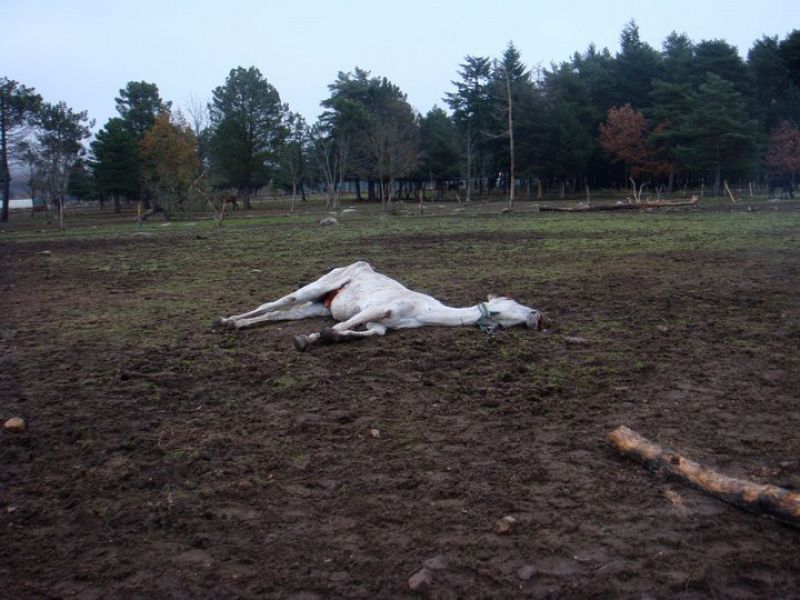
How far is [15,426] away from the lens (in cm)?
455

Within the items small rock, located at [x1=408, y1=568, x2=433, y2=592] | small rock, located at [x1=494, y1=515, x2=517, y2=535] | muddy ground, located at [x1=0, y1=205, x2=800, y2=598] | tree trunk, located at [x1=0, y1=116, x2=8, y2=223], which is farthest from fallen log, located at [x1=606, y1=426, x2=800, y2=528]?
tree trunk, located at [x1=0, y1=116, x2=8, y2=223]

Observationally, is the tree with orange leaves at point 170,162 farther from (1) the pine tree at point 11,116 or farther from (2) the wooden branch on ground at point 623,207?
(2) the wooden branch on ground at point 623,207

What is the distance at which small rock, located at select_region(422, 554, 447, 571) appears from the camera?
2.88 metres

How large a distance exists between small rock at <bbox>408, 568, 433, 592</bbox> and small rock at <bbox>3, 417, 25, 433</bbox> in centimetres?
316

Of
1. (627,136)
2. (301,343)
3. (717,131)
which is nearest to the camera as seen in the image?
(301,343)

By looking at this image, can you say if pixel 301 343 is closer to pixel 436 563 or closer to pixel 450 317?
pixel 450 317

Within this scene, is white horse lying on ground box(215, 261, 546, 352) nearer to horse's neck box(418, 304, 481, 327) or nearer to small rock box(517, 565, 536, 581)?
horse's neck box(418, 304, 481, 327)

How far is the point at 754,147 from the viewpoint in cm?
4928

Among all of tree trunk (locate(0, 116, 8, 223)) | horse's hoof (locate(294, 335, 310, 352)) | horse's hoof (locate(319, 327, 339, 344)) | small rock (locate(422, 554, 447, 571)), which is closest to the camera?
small rock (locate(422, 554, 447, 571))

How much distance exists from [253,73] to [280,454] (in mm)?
63911

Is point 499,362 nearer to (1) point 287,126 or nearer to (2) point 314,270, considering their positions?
(2) point 314,270

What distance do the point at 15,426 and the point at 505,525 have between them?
11.1 feet

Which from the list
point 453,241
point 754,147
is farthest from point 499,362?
point 754,147

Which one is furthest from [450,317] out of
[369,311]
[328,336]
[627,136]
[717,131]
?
[627,136]
